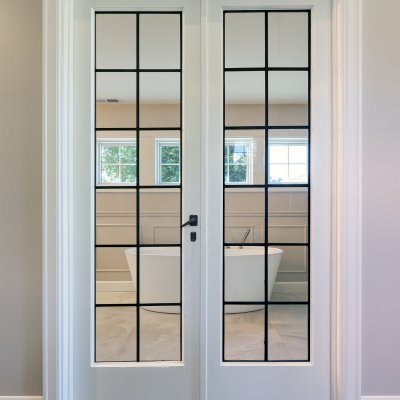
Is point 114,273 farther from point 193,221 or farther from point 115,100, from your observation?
point 115,100

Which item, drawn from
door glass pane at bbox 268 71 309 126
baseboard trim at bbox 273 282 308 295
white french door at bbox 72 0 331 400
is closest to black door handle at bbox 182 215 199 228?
white french door at bbox 72 0 331 400

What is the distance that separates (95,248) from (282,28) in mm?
1558

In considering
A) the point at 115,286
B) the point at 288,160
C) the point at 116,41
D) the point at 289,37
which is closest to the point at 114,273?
the point at 115,286

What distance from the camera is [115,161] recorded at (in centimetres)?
163

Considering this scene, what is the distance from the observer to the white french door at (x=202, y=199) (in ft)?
5.21

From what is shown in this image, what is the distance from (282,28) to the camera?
1607 millimetres

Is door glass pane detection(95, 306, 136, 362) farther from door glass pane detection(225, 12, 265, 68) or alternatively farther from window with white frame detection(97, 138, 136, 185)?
door glass pane detection(225, 12, 265, 68)

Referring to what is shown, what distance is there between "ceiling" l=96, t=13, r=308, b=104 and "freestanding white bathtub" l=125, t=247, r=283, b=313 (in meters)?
0.82

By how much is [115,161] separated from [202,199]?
20.4 inches

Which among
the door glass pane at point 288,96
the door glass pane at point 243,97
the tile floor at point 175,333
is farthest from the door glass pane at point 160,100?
the tile floor at point 175,333

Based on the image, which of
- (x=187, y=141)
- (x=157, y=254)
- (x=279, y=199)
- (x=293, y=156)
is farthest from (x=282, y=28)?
(x=157, y=254)

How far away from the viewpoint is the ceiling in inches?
63.3
